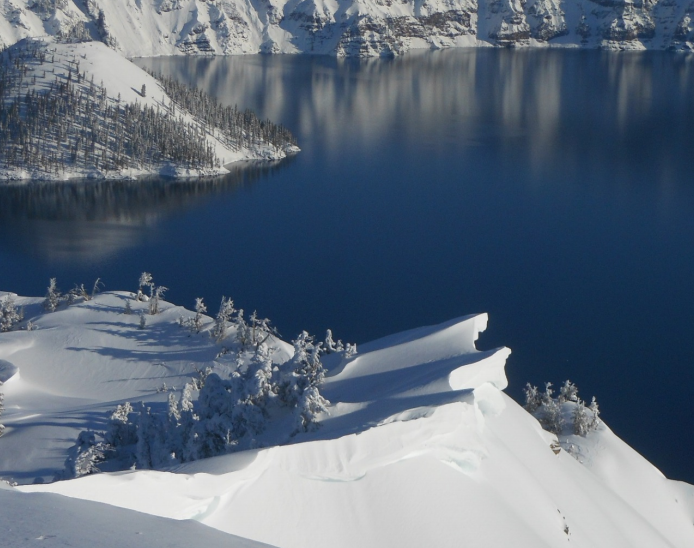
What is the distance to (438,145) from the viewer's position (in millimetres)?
73938

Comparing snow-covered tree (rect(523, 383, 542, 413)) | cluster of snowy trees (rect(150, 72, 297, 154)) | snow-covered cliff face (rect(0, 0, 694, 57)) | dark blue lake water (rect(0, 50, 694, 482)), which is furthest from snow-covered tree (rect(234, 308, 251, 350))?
snow-covered cliff face (rect(0, 0, 694, 57))

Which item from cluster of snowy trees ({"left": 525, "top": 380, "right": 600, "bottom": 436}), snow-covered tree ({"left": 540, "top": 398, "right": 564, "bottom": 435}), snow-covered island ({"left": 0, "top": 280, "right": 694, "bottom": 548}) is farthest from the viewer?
snow-covered tree ({"left": 540, "top": 398, "right": 564, "bottom": 435})

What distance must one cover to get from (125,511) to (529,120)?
3311 inches

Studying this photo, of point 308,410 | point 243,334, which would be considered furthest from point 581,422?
point 243,334

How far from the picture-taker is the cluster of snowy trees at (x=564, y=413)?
21.3 meters

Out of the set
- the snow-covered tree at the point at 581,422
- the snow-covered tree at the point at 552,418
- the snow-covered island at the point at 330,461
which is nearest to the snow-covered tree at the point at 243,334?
the snow-covered island at the point at 330,461

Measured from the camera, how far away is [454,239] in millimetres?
46969

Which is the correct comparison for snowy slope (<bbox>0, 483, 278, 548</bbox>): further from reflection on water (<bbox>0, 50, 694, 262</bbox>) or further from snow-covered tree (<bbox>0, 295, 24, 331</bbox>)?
reflection on water (<bbox>0, 50, 694, 262</bbox>)

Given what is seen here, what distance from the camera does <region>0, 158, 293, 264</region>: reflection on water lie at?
46406 mm

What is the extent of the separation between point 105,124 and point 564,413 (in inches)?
2232

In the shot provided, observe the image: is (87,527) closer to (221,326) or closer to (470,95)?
(221,326)

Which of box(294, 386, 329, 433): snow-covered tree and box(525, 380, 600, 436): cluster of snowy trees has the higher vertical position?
box(294, 386, 329, 433): snow-covered tree

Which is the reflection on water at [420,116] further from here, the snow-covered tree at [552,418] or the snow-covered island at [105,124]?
the snow-covered tree at [552,418]

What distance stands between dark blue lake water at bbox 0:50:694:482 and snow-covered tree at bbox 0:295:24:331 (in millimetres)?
8714
